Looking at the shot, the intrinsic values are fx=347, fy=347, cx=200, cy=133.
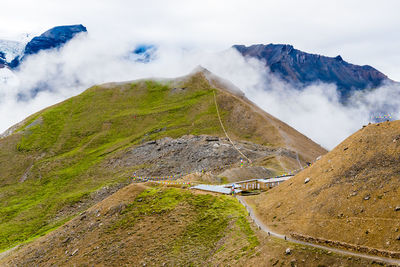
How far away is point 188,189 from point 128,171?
62.3 m

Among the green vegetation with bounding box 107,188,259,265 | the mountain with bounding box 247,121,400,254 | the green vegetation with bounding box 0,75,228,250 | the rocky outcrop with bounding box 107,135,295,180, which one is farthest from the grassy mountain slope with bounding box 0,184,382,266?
the green vegetation with bounding box 0,75,228,250

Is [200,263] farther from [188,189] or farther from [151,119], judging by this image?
[151,119]

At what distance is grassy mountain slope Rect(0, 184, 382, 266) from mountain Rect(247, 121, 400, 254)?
3.20 m

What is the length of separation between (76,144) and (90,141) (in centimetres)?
685

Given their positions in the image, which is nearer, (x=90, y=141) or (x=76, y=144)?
(x=90, y=141)

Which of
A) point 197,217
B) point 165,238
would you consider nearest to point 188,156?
point 197,217

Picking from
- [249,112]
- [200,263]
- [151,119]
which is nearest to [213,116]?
[249,112]

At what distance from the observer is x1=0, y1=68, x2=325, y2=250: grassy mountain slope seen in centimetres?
10912

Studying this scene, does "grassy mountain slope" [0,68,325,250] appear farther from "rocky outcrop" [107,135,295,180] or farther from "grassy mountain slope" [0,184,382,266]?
"grassy mountain slope" [0,184,382,266]

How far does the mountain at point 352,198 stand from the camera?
113 ft

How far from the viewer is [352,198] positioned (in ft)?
129

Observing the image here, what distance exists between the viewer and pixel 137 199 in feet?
209

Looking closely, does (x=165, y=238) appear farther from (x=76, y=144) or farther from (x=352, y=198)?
(x=76, y=144)

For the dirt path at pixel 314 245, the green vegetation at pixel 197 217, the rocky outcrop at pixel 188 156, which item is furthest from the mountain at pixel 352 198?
the rocky outcrop at pixel 188 156
